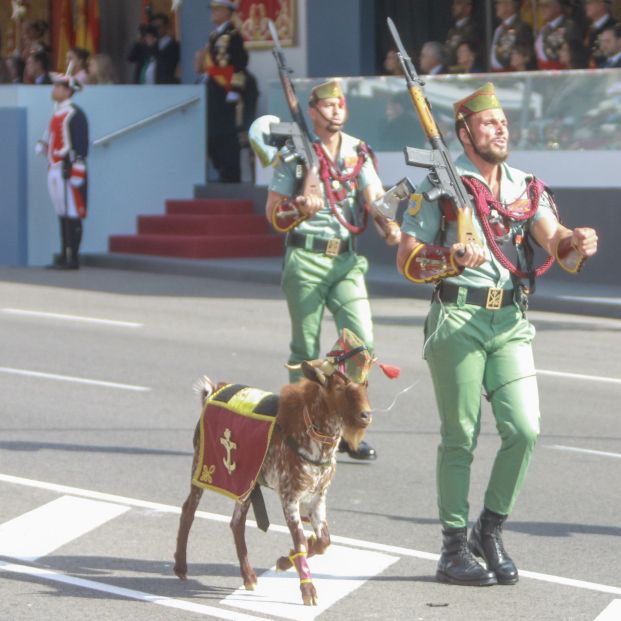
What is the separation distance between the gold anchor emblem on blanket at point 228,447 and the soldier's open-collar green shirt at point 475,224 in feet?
3.82

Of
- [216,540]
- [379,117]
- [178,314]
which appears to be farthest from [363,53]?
[216,540]

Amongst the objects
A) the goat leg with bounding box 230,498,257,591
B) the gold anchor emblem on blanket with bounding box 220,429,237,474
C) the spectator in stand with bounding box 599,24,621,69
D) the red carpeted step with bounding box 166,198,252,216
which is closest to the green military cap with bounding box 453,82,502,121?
the gold anchor emblem on blanket with bounding box 220,429,237,474

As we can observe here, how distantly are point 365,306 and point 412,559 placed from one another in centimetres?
243

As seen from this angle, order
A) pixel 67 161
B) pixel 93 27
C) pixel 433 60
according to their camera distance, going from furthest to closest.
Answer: pixel 93 27
pixel 67 161
pixel 433 60

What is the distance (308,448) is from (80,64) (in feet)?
63.7

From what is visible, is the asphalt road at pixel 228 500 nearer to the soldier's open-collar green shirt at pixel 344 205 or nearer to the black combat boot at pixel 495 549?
the black combat boot at pixel 495 549

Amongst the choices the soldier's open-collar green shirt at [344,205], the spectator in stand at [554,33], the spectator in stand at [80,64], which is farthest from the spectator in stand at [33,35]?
the soldier's open-collar green shirt at [344,205]

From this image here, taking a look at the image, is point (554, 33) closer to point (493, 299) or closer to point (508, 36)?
point (508, 36)

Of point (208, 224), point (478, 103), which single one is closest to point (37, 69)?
point (208, 224)

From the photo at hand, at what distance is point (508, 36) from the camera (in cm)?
2064

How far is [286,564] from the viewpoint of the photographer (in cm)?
679

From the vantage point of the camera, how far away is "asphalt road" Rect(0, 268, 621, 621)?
22.2ft

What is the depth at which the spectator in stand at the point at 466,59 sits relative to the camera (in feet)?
67.4

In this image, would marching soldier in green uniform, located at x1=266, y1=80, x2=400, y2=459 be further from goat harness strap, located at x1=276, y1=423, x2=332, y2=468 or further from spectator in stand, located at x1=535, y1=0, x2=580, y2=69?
spectator in stand, located at x1=535, y1=0, x2=580, y2=69
